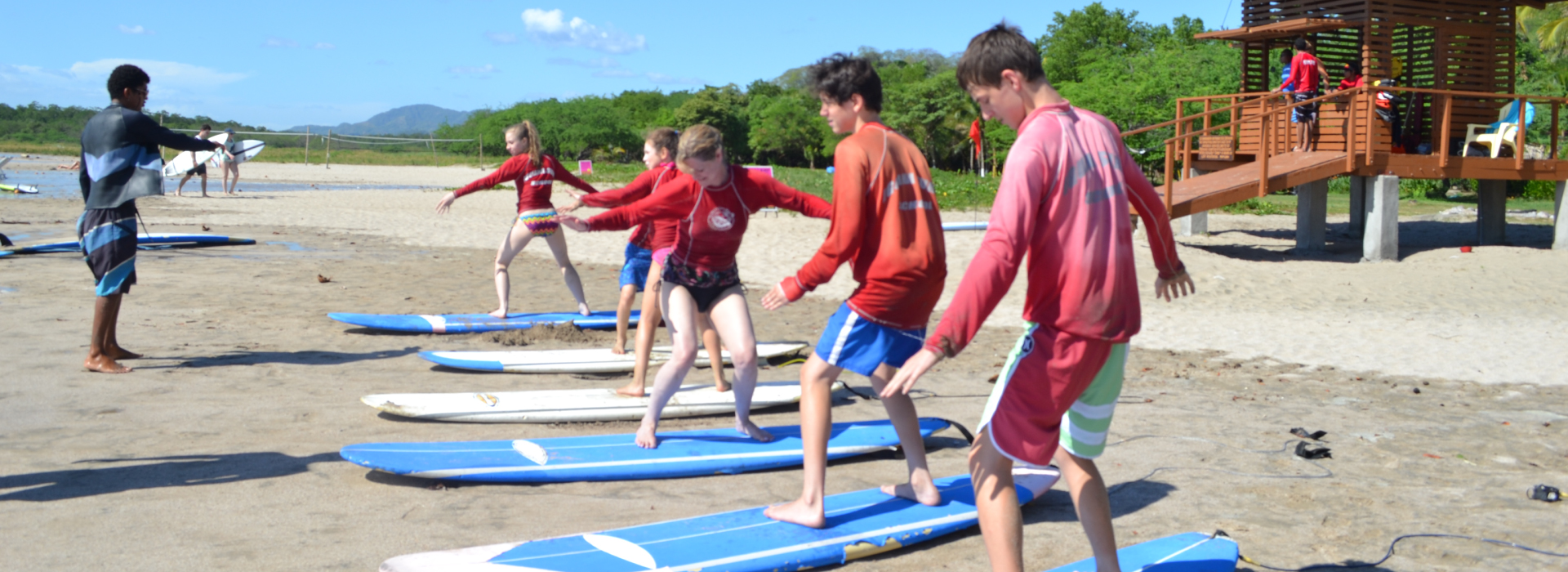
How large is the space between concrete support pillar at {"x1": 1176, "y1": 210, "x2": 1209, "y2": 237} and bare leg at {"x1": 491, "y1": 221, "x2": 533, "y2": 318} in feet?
42.8

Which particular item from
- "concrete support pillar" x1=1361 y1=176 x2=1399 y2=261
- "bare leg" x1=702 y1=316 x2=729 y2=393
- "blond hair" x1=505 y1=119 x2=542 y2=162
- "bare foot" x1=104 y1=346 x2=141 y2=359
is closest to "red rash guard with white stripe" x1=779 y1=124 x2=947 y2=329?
"bare leg" x1=702 y1=316 x2=729 y2=393

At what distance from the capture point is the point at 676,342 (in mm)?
5234

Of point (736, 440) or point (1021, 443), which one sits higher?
point (1021, 443)

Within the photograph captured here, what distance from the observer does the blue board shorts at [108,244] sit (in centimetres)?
712

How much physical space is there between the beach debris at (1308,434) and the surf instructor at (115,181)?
23.5 ft

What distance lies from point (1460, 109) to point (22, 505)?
19323mm

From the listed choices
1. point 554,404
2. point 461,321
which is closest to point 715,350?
point 554,404

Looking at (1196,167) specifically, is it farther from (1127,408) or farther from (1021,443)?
(1021,443)

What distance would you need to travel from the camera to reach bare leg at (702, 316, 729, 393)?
20.4 ft

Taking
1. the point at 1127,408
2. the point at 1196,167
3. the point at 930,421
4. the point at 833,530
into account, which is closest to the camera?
the point at 833,530

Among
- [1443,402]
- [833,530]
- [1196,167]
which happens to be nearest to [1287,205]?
[1196,167]

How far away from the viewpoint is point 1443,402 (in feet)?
24.2

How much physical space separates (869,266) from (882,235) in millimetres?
137

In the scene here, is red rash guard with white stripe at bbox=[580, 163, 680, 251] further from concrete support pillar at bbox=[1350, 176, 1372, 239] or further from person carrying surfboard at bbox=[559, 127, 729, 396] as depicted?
concrete support pillar at bbox=[1350, 176, 1372, 239]
